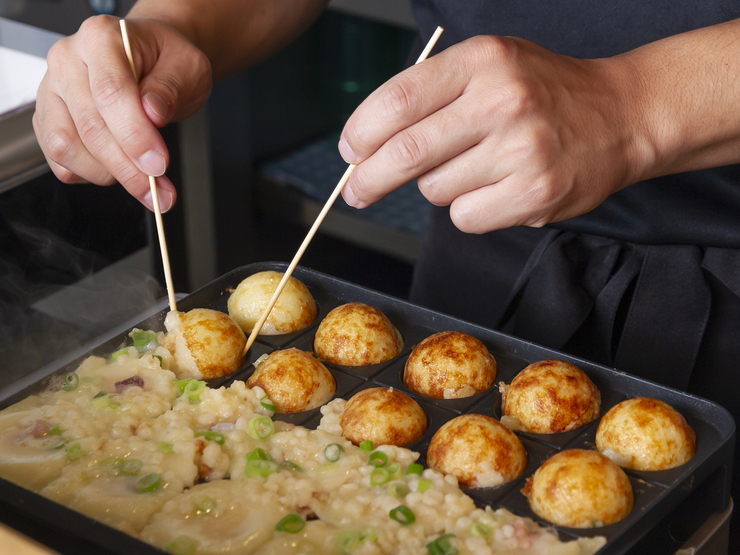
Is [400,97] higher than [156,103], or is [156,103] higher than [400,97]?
[400,97]

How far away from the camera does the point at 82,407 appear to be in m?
1.51

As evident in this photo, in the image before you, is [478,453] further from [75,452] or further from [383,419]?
[75,452]

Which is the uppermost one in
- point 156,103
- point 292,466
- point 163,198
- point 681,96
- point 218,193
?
point 681,96

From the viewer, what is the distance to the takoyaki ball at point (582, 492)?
1.24m

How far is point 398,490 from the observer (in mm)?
1312

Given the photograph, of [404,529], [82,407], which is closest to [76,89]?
[82,407]

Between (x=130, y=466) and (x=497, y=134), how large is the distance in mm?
891

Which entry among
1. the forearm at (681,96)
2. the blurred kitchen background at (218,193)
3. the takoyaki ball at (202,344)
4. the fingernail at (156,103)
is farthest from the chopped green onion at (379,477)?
the blurred kitchen background at (218,193)

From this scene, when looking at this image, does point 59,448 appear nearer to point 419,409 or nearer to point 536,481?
point 419,409

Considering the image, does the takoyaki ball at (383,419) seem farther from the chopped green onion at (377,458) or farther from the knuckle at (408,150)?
the knuckle at (408,150)

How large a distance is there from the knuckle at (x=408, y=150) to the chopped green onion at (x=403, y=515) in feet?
1.93

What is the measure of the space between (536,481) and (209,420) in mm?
641

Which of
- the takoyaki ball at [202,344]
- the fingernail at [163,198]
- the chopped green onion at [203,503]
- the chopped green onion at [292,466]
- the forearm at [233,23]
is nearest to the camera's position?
the chopped green onion at [203,503]

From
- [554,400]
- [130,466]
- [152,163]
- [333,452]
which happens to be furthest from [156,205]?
[554,400]
